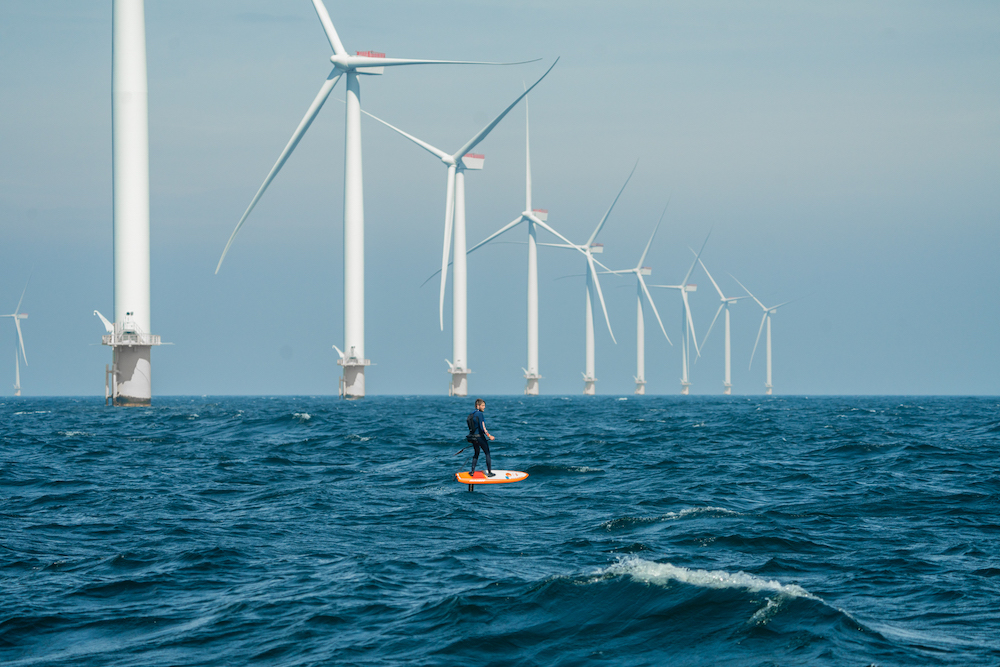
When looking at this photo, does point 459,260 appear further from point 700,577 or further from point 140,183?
point 700,577

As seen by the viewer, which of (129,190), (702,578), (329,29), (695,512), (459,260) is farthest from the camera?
(459,260)

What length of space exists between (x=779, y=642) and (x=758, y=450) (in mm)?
30436

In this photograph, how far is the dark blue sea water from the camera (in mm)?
13008

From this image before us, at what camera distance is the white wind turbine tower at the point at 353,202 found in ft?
342

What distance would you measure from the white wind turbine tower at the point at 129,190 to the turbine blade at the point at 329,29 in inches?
810

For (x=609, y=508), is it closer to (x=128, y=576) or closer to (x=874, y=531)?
(x=874, y=531)

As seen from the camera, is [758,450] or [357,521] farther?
[758,450]

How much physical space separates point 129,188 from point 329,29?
31.1 m

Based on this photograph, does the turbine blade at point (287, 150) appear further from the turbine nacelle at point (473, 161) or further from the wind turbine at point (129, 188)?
the turbine nacelle at point (473, 161)

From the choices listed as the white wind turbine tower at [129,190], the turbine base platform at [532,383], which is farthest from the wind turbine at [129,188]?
the turbine base platform at [532,383]

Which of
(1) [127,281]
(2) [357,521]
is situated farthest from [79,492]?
(1) [127,281]

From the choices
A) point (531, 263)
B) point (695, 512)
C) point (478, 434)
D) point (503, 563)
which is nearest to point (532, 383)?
point (531, 263)

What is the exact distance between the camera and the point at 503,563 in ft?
59.0

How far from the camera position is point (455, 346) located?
482 feet
